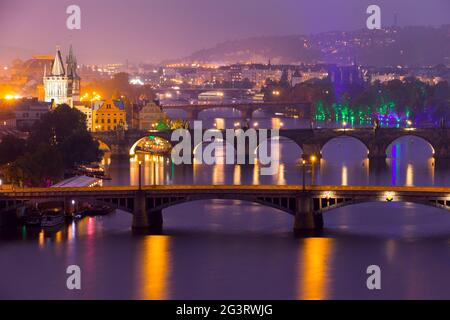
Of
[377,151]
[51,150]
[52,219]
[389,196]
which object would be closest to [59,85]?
[377,151]

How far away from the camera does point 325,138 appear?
194ft

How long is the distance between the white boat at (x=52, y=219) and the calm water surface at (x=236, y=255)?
0.35 m

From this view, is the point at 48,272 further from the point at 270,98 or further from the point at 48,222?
the point at 270,98

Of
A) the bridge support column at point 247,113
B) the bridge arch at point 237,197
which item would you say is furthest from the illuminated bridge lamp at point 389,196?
the bridge support column at point 247,113

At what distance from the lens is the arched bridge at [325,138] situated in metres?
58.5

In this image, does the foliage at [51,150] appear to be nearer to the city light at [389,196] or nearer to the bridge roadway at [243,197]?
the bridge roadway at [243,197]

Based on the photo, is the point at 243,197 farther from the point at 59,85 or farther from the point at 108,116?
the point at 59,85

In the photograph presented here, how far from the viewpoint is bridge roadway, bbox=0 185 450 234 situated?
120 ft

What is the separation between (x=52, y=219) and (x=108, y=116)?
28.1 metres

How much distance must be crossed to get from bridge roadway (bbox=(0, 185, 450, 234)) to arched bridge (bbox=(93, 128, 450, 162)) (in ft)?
67.5

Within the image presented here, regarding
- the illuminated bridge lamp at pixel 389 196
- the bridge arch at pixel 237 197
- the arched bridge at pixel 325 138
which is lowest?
the bridge arch at pixel 237 197

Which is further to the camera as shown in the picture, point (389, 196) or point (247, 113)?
point (247, 113)

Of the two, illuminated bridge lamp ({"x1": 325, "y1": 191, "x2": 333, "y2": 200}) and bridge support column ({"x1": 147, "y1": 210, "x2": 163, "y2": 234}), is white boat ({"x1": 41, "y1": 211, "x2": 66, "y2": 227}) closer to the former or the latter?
bridge support column ({"x1": 147, "y1": 210, "x2": 163, "y2": 234})

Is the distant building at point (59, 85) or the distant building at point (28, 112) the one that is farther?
the distant building at point (59, 85)
